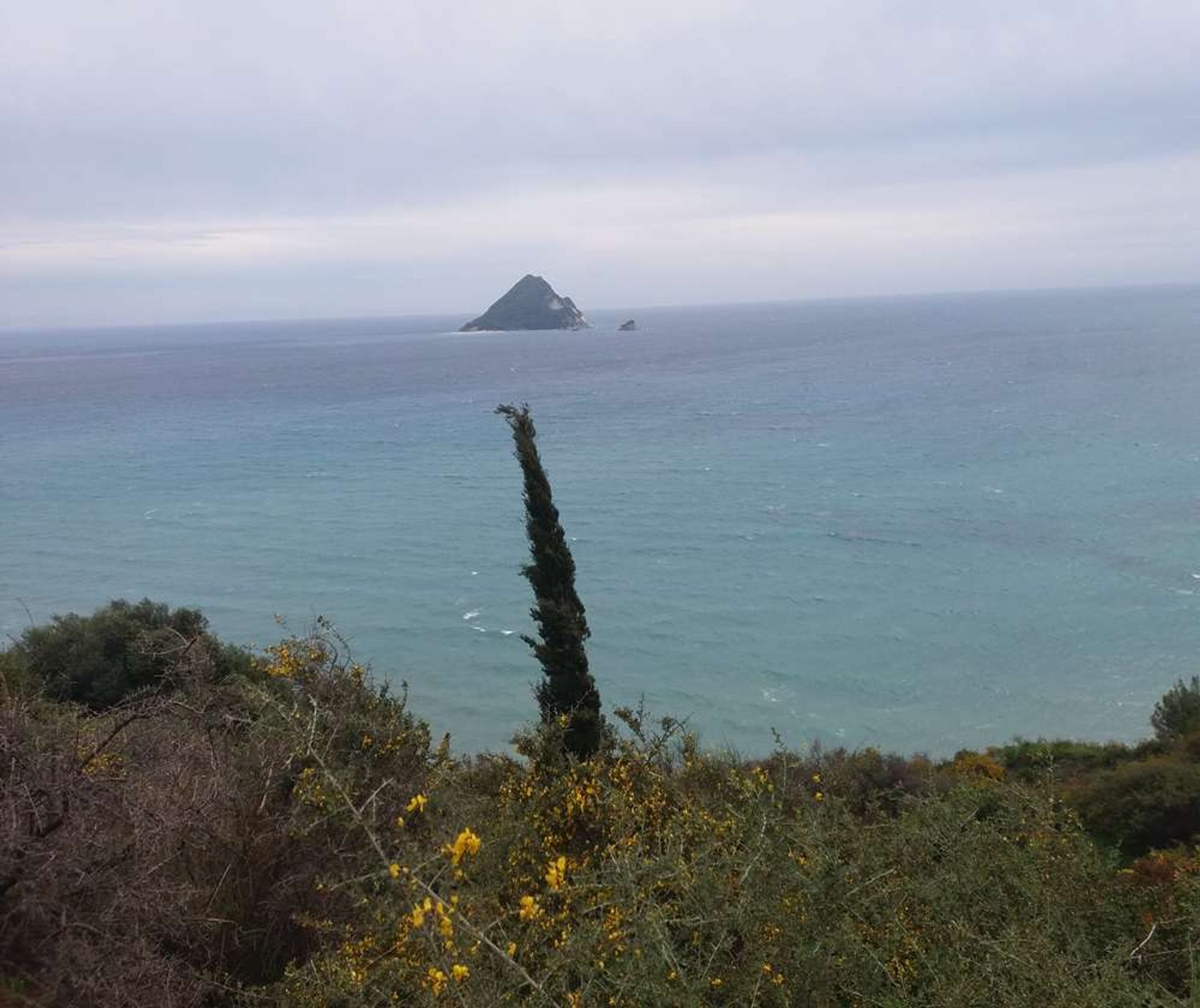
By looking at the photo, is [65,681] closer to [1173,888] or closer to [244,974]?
[244,974]

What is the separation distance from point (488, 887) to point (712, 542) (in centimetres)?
2926

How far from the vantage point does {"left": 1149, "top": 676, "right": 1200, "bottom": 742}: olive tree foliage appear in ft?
60.1

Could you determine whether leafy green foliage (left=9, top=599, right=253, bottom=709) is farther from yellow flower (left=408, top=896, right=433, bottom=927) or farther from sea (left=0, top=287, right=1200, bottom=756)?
yellow flower (left=408, top=896, right=433, bottom=927)

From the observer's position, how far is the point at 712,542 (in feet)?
116

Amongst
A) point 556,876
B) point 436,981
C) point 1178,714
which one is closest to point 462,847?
point 436,981

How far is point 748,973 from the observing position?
5051 millimetres

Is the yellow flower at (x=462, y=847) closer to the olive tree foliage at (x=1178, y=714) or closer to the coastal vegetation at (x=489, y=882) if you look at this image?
the coastal vegetation at (x=489, y=882)

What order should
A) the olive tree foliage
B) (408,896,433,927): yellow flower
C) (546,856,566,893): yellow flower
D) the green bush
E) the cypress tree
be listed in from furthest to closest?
the olive tree foliage, the cypress tree, the green bush, (546,856,566,893): yellow flower, (408,896,433,927): yellow flower

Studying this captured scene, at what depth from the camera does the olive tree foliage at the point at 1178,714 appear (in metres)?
18.3

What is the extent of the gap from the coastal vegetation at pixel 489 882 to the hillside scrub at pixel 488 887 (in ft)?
0.09

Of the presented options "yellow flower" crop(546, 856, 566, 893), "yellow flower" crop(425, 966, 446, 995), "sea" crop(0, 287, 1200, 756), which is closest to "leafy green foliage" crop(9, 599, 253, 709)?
"sea" crop(0, 287, 1200, 756)

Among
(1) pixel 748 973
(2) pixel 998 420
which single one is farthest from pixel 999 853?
(2) pixel 998 420

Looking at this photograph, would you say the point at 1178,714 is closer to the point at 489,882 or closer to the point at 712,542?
the point at 489,882

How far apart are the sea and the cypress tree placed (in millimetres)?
4056
